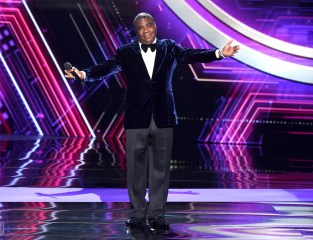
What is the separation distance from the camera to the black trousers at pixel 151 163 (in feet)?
11.1

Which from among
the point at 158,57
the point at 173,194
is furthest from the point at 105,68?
the point at 173,194

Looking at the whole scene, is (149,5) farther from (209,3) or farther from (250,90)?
(250,90)

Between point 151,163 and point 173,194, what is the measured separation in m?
1.20

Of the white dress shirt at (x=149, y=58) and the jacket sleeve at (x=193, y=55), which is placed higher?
the jacket sleeve at (x=193, y=55)

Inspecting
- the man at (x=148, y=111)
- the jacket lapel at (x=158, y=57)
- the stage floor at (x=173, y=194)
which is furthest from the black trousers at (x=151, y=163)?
the jacket lapel at (x=158, y=57)

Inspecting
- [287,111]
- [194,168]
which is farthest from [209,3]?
[194,168]

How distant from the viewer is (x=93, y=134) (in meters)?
8.99

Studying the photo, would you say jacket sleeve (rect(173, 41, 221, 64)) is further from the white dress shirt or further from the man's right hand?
the man's right hand

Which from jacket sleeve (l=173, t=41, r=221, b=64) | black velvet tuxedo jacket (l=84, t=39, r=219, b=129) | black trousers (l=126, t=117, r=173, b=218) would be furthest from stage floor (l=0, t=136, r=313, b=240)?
jacket sleeve (l=173, t=41, r=221, b=64)

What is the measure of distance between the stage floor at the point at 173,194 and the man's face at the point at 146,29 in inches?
39.0

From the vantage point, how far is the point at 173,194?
15.0 ft

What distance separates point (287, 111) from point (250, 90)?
567 millimetres

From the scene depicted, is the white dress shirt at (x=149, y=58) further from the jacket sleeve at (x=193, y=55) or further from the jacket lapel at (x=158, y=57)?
the jacket sleeve at (x=193, y=55)

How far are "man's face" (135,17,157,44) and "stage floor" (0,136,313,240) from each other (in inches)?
39.0
